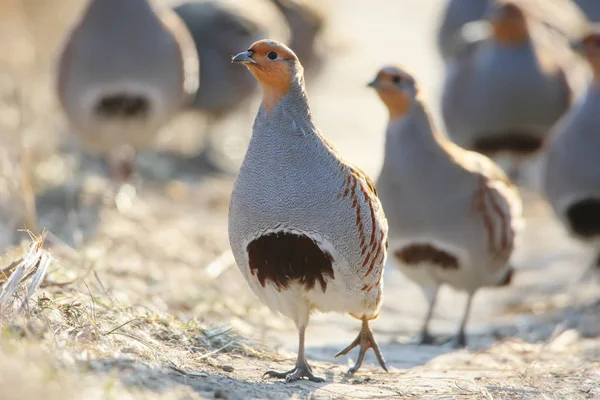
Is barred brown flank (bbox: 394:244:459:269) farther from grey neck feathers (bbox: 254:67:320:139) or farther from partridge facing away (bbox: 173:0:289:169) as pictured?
partridge facing away (bbox: 173:0:289:169)

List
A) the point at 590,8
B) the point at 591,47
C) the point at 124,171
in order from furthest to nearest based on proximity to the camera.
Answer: the point at 590,8 → the point at 124,171 → the point at 591,47

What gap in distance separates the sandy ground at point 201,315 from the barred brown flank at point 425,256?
0.44 m

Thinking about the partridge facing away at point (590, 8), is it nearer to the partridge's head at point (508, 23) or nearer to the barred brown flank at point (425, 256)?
the partridge's head at point (508, 23)

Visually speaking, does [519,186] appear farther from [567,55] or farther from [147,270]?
[147,270]

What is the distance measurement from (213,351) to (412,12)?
12171mm

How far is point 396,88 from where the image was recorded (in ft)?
18.0

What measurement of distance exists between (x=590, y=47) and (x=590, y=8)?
520 cm

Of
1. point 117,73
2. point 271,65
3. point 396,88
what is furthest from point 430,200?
point 117,73

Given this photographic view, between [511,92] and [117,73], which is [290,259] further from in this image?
[511,92]

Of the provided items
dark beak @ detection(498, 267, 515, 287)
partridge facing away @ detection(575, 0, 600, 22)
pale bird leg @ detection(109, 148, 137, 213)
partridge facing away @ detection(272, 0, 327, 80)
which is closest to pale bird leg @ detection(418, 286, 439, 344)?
dark beak @ detection(498, 267, 515, 287)

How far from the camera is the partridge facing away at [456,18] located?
10.9 metres

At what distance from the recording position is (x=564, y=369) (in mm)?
4590

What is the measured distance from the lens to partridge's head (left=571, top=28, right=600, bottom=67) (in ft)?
22.6

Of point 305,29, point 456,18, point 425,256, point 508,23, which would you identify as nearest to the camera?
point 425,256
